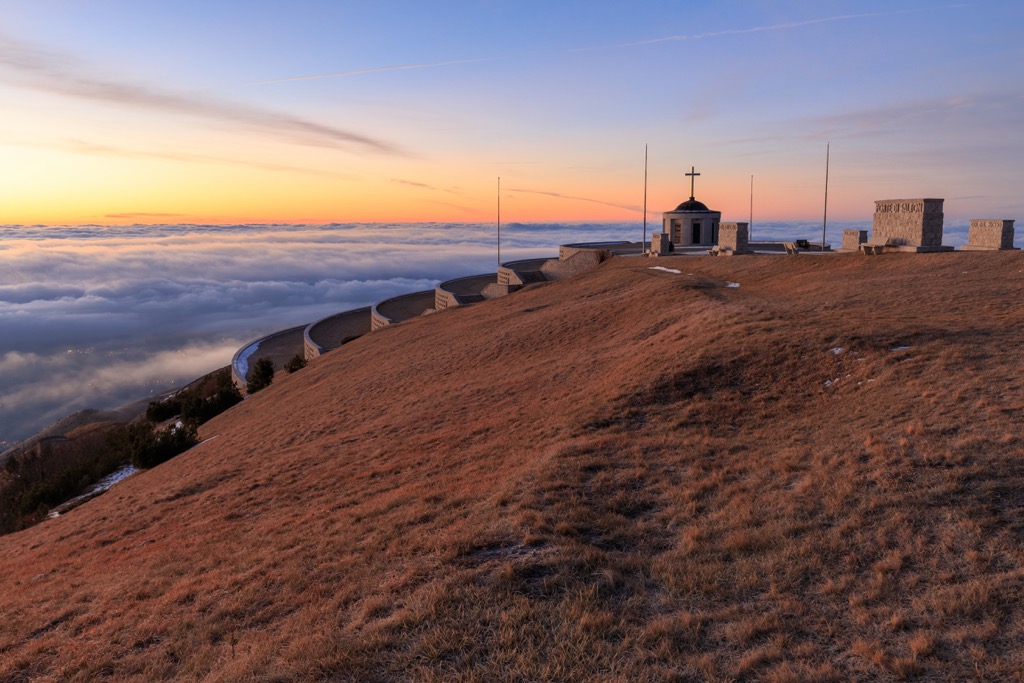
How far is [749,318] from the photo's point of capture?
17250mm

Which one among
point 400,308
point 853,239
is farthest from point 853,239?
point 400,308

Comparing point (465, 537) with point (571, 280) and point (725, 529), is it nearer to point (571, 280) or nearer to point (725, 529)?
point (725, 529)

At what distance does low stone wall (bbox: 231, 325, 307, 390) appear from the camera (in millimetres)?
41931

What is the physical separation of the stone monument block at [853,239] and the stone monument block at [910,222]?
6.42 ft

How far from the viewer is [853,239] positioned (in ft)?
110

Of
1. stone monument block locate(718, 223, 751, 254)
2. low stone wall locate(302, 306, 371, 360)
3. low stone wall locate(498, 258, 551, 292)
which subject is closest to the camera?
stone monument block locate(718, 223, 751, 254)

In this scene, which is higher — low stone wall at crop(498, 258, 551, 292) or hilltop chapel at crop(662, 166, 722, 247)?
hilltop chapel at crop(662, 166, 722, 247)

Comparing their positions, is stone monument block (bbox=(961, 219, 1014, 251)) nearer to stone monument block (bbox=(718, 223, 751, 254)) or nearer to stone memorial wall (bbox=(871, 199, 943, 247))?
stone memorial wall (bbox=(871, 199, 943, 247))

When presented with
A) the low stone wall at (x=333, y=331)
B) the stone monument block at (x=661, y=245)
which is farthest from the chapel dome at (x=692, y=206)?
the low stone wall at (x=333, y=331)

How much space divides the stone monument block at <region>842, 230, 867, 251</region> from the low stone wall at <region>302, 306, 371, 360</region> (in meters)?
31.5

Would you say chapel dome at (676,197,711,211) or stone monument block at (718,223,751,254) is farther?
chapel dome at (676,197,711,211)

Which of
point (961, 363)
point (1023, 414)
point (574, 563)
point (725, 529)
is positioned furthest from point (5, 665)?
point (961, 363)

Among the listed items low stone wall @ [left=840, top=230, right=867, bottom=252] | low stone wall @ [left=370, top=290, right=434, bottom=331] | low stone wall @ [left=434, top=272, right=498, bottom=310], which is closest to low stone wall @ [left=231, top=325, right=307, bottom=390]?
low stone wall @ [left=370, top=290, right=434, bottom=331]

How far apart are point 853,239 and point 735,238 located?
7.59m
